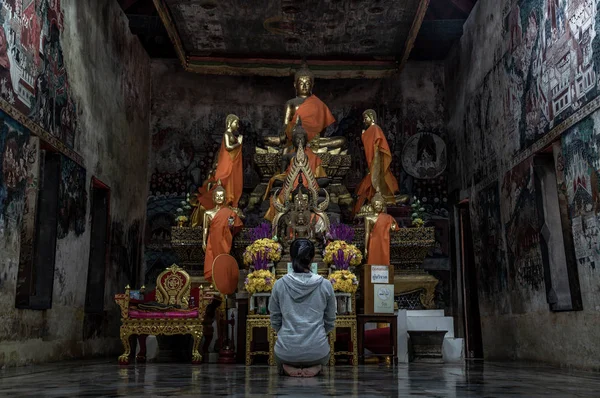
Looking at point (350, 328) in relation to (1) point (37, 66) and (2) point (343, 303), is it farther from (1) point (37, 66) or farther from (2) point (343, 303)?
(1) point (37, 66)

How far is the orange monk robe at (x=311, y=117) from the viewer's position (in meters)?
12.6

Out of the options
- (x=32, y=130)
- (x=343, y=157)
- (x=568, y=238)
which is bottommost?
(x=568, y=238)

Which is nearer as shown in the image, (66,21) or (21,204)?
(21,204)

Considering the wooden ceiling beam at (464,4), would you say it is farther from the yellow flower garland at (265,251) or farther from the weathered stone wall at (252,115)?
the yellow flower garland at (265,251)

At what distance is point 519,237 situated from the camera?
920 centimetres

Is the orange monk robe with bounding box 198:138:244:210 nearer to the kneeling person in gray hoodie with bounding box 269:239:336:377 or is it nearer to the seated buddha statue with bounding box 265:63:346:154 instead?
the seated buddha statue with bounding box 265:63:346:154

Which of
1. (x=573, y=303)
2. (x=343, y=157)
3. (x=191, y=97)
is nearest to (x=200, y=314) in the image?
(x=573, y=303)

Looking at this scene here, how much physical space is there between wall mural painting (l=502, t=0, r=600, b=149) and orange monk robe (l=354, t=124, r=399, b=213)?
106 inches

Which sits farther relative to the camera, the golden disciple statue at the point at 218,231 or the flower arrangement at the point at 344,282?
the golden disciple statue at the point at 218,231

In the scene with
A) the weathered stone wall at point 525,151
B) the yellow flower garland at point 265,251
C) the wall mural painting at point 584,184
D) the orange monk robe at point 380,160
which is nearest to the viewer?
the wall mural painting at point 584,184

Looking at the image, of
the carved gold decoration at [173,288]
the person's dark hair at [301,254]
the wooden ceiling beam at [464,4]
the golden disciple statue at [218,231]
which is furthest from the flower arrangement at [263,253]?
the wooden ceiling beam at [464,4]

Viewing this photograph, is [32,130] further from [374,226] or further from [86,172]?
[374,226]

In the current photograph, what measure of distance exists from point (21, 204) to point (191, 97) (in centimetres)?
731

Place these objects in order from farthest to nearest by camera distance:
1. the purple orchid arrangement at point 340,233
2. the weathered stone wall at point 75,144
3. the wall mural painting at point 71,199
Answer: the purple orchid arrangement at point 340,233 < the wall mural painting at point 71,199 < the weathered stone wall at point 75,144
